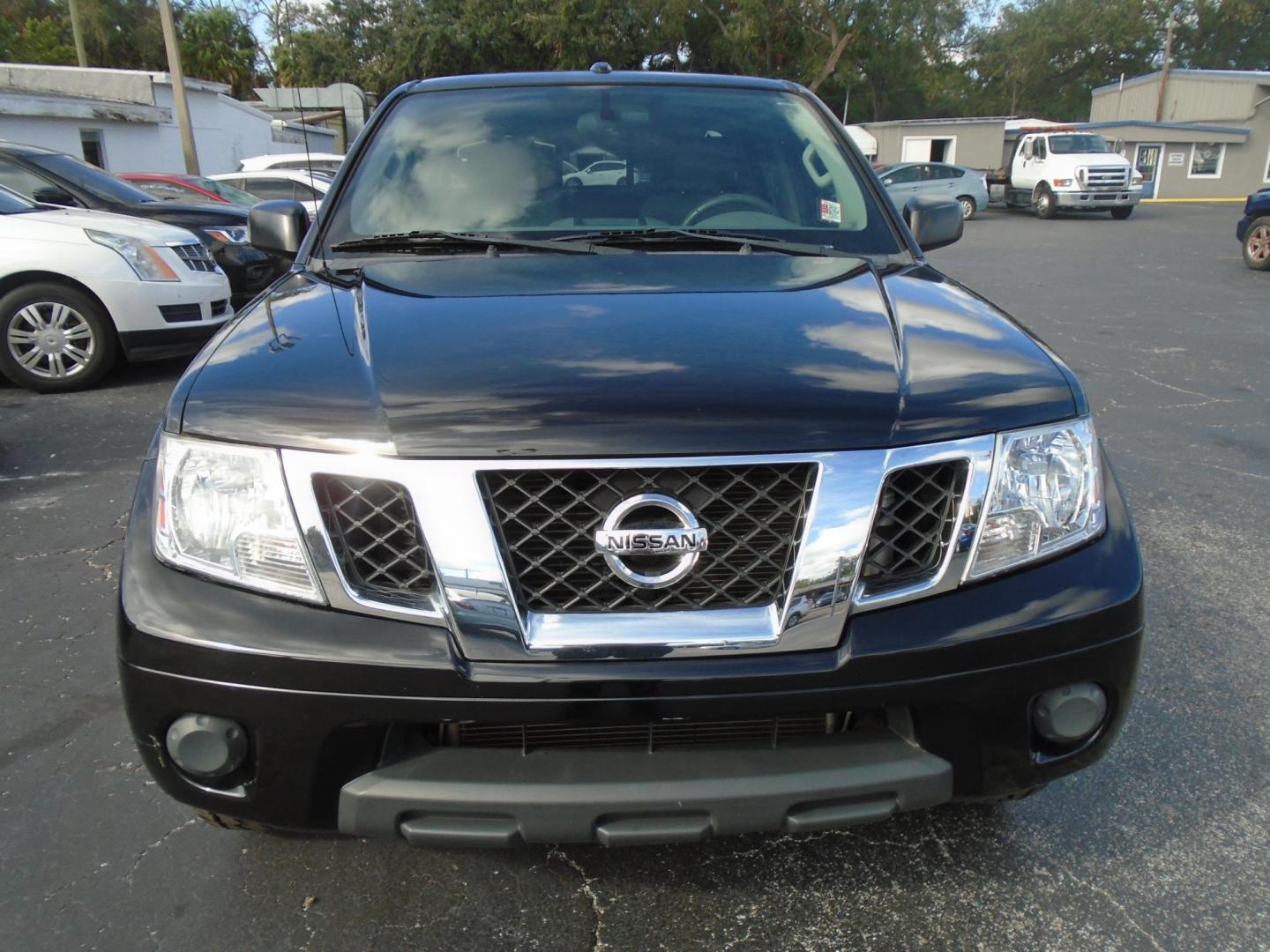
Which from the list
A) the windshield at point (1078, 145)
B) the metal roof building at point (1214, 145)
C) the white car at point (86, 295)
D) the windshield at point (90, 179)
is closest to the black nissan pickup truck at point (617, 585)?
the white car at point (86, 295)

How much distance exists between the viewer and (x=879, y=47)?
40.8m

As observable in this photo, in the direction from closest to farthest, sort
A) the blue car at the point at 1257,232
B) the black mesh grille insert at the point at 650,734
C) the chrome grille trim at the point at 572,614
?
the chrome grille trim at the point at 572,614 → the black mesh grille insert at the point at 650,734 → the blue car at the point at 1257,232

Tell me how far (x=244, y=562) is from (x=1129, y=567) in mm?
1594

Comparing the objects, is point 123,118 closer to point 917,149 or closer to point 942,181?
point 942,181

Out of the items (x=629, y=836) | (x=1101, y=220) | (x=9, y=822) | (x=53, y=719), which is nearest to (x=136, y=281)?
(x=53, y=719)

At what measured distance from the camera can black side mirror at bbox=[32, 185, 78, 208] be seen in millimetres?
7223

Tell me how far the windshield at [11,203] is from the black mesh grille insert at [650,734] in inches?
265

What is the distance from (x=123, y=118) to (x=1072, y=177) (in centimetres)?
2275

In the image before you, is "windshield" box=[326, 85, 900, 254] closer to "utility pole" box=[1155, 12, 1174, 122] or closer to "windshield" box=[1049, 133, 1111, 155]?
"windshield" box=[1049, 133, 1111, 155]

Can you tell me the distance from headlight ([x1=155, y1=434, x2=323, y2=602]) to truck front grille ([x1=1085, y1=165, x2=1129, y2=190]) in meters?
26.6

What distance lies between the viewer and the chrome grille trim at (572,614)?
163cm

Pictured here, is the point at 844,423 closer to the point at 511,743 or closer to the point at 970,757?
the point at 970,757

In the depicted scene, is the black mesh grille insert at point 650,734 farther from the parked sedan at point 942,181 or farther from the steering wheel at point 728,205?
the parked sedan at point 942,181

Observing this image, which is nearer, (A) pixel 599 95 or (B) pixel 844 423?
(B) pixel 844 423
